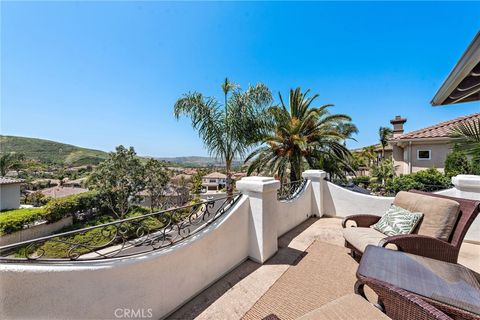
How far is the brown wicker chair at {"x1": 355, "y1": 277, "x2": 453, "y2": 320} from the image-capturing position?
126 centimetres

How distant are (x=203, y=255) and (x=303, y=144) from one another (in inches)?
205

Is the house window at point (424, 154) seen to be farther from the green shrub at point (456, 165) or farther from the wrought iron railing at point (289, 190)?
the wrought iron railing at point (289, 190)

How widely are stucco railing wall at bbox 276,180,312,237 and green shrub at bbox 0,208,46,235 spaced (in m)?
18.9

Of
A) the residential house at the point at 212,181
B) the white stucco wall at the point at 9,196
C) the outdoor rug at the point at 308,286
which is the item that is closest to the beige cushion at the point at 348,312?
the outdoor rug at the point at 308,286

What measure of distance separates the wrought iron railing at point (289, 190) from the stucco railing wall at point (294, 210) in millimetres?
92

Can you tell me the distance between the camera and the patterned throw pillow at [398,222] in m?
2.84

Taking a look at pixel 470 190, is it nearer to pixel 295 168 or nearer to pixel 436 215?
pixel 436 215

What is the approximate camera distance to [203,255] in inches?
97.6

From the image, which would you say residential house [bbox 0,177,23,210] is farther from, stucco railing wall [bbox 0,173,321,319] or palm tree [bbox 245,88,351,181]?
stucco railing wall [bbox 0,173,321,319]

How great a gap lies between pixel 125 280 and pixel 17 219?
19.2m

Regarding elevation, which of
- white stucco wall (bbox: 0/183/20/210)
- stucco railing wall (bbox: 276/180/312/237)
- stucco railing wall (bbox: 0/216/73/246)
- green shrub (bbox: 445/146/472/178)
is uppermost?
green shrub (bbox: 445/146/472/178)

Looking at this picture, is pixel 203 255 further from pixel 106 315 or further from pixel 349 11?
pixel 349 11

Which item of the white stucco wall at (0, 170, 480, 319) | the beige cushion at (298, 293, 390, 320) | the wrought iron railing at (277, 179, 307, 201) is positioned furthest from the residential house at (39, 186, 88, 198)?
the beige cushion at (298, 293, 390, 320)

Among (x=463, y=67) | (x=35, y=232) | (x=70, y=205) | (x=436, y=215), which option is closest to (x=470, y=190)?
(x=436, y=215)
